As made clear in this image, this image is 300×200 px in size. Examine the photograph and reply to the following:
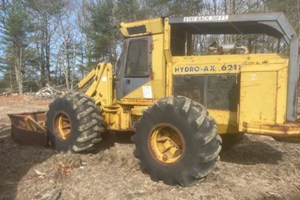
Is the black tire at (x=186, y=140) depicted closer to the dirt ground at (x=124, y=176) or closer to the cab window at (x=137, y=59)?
the dirt ground at (x=124, y=176)

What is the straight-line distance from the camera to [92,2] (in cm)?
3728

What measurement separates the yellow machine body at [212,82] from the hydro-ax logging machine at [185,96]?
0.05ft

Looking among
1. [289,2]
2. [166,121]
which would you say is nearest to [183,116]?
[166,121]

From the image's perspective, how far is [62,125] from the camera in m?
8.84

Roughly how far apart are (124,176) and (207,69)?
225 cm

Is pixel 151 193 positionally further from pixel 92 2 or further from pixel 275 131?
pixel 92 2

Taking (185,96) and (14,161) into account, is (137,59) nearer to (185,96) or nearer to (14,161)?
(185,96)

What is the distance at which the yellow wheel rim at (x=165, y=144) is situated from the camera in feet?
21.2

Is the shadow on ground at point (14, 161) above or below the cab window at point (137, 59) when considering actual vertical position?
below

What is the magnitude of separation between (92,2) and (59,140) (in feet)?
100

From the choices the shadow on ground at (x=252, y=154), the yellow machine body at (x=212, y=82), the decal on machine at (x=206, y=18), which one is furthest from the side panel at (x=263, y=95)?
the shadow on ground at (x=252, y=154)

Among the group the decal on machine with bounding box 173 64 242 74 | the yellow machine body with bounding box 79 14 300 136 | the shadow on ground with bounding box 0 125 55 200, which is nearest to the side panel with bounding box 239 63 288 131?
the yellow machine body with bounding box 79 14 300 136

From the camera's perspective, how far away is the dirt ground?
229 inches

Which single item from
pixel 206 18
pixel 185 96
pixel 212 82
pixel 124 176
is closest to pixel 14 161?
pixel 124 176
